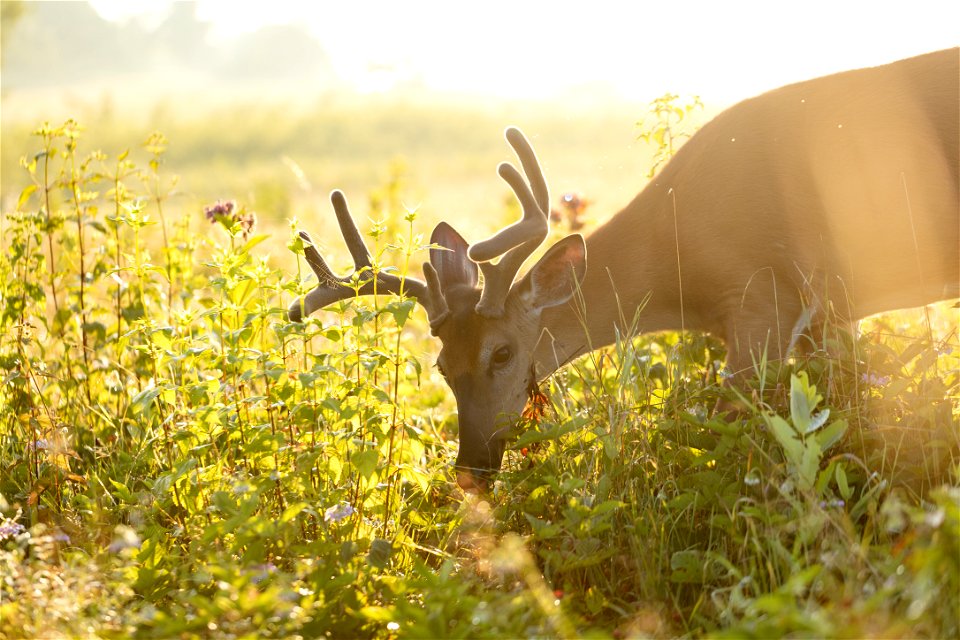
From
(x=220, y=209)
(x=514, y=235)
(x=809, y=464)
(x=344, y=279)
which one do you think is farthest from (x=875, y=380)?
(x=220, y=209)

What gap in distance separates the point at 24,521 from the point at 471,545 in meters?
1.72

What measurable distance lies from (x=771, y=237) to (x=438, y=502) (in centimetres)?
199

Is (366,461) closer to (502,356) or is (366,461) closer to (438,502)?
(438,502)

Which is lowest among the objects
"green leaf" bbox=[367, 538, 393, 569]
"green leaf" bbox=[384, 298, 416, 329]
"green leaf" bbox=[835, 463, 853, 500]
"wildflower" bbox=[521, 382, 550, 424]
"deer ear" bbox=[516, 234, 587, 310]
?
"green leaf" bbox=[367, 538, 393, 569]

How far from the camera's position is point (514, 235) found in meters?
4.68

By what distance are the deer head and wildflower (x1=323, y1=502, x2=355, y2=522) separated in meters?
1.15

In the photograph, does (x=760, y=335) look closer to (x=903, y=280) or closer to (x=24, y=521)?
(x=903, y=280)

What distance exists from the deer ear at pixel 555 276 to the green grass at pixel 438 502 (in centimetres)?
48

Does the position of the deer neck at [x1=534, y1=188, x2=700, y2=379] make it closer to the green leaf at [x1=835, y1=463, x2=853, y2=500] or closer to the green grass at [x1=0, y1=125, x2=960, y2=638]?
the green grass at [x1=0, y1=125, x2=960, y2=638]

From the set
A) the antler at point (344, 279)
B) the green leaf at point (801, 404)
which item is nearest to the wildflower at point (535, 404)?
the antler at point (344, 279)

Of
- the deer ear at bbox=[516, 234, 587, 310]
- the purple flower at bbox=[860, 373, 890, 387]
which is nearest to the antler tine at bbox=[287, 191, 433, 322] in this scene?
the deer ear at bbox=[516, 234, 587, 310]

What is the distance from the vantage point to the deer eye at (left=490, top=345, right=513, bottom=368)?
4.97 metres

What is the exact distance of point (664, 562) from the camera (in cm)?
331

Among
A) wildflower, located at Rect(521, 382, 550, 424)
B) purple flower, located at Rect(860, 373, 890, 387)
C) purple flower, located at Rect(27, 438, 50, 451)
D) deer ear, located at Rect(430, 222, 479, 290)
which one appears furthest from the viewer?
deer ear, located at Rect(430, 222, 479, 290)
